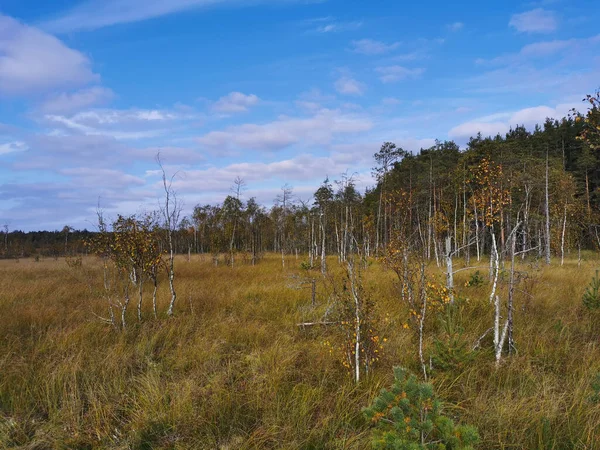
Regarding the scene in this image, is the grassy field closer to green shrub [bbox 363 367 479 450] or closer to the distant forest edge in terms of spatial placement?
green shrub [bbox 363 367 479 450]

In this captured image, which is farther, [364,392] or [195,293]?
[195,293]

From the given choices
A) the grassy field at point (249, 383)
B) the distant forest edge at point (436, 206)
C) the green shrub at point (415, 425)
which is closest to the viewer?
the green shrub at point (415, 425)

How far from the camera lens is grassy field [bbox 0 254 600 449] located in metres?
3.62

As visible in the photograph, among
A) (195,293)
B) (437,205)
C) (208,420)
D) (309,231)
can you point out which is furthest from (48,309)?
(437,205)

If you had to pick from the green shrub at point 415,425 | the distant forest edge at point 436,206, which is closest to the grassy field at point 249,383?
the green shrub at point 415,425

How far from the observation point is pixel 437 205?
95.2ft

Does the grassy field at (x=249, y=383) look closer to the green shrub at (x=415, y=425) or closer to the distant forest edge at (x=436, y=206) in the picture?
the green shrub at (x=415, y=425)

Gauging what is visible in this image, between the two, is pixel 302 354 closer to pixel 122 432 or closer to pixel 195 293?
pixel 122 432

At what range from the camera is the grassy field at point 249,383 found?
11.9 feet

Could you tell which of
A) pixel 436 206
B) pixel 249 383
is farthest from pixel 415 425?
pixel 436 206

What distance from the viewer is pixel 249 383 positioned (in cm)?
461

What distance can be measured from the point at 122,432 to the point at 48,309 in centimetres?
605

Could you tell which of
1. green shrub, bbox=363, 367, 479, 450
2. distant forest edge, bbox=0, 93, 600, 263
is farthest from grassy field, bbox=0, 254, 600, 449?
distant forest edge, bbox=0, 93, 600, 263

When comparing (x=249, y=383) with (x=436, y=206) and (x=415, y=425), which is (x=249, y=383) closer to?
(x=415, y=425)
